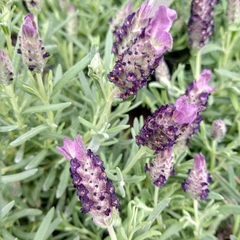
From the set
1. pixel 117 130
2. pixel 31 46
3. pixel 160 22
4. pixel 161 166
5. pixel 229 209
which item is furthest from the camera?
pixel 229 209

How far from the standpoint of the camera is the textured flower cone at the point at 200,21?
1686 millimetres

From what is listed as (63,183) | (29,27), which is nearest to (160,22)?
(29,27)

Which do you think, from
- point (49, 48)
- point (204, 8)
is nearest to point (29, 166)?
point (49, 48)

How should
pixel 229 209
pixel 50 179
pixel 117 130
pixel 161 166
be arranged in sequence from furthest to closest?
pixel 50 179, pixel 229 209, pixel 117 130, pixel 161 166

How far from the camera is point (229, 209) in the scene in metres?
1.56

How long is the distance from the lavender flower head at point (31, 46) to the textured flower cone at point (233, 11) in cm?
104

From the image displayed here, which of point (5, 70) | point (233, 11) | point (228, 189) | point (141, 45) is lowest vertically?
point (228, 189)

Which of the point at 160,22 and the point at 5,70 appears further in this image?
the point at 5,70

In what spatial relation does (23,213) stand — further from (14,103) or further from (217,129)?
(217,129)

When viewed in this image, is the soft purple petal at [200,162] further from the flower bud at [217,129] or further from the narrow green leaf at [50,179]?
the narrow green leaf at [50,179]

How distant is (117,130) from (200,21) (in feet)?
2.31

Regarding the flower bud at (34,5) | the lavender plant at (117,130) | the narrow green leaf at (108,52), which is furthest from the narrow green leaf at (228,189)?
the flower bud at (34,5)

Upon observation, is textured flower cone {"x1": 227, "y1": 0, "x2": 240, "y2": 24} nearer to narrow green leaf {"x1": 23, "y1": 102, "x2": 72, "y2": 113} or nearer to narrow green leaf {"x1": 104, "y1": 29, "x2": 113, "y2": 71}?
narrow green leaf {"x1": 104, "y1": 29, "x2": 113, "y2": 71}

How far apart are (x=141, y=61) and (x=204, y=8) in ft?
2.50
